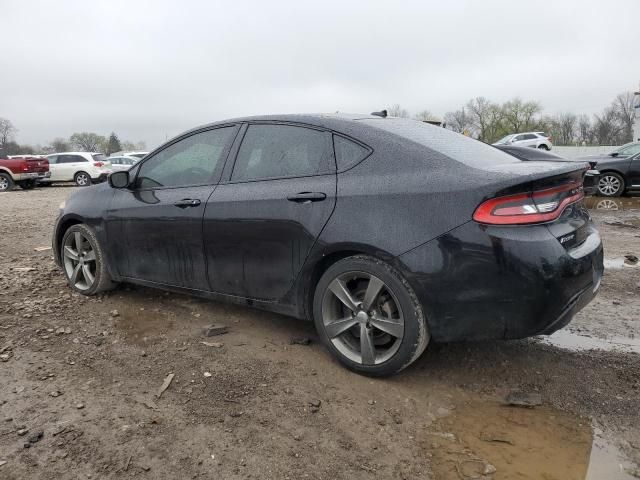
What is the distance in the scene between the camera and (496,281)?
2564mm

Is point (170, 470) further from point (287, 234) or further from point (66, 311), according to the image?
point (66, 311)

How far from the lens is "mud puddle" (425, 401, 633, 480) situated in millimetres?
2227

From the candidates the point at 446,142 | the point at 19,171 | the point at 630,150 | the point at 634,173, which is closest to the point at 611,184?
the point at 634,173

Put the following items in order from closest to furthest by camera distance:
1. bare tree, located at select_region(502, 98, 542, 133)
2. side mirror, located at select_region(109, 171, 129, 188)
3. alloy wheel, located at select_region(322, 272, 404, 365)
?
alloy wheel, located at select_region(322, 272, 404, 365), side mirror, located at select_region(109, 171, 129, 188), bare tree, located at select_region(502, 98, 542, 133)

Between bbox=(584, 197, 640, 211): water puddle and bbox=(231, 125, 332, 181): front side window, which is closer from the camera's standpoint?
bbox=(231, 125, 332, 181): front side window

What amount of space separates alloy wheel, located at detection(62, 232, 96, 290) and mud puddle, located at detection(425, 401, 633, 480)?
11.1 feet

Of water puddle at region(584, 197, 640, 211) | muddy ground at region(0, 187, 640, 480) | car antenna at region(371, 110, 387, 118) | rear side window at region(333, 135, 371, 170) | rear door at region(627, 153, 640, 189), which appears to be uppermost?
car antenna at region(371, 110, 387, 118)

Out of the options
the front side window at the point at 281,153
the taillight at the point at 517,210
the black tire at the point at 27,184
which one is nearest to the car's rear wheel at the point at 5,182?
the black tire at the point at 27,184

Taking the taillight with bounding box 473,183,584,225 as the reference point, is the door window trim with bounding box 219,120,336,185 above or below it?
above

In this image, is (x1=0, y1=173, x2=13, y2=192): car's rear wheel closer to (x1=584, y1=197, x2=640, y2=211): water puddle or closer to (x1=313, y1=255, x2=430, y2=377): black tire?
(x1=584, y1=197, x2=640, y2=211): water puddle

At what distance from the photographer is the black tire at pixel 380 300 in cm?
278

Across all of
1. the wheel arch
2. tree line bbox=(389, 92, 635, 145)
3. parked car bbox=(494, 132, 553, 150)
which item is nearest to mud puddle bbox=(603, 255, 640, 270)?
the wheel arch

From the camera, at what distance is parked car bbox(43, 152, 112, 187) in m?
22.8

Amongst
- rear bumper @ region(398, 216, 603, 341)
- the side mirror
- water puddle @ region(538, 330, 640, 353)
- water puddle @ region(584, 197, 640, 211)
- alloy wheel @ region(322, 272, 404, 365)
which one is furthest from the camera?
water puddle @ region(584, 197, 640, 211)
